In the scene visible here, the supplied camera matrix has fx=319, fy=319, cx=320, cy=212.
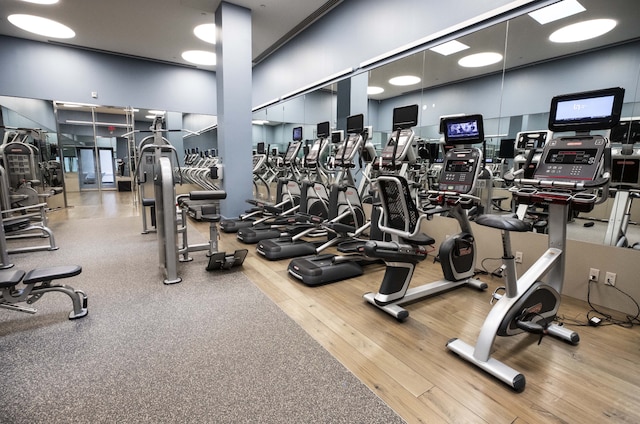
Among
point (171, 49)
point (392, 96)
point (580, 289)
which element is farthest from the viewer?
point (171, 49)

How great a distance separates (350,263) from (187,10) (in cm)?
600

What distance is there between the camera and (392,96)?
17.7 feet

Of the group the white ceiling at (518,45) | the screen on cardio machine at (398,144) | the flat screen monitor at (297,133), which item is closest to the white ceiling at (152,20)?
the flat screen monitor at (297,133)

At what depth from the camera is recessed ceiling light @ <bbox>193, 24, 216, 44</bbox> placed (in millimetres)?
6955

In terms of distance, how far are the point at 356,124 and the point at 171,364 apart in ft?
11.9

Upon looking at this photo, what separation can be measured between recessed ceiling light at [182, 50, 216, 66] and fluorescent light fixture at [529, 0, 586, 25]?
7.82m

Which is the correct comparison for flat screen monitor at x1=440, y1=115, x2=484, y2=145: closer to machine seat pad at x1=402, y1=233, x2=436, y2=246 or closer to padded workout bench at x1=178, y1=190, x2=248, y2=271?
machine seat pad at x1=402, y1=233, x2=436, y2=246

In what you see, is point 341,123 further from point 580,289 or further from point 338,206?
point 580,289

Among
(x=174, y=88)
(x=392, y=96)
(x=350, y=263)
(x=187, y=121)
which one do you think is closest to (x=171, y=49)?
(x=174, y=88)

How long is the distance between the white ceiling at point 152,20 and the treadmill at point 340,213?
3.24 metres

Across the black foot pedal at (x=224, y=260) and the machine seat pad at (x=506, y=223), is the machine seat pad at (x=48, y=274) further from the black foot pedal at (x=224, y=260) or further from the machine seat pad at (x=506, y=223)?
the machine seat pad at (x=506, y=223)

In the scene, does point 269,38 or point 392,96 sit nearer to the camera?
point 392,96

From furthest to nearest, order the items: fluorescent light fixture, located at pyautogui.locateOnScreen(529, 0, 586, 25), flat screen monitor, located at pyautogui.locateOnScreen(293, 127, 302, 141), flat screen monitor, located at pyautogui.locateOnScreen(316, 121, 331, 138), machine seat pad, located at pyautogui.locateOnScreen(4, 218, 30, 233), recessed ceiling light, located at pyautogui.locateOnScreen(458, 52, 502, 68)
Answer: flat screen monitor, located at pyautogui.locateOnScreen(293, 127, 302, 141), flat screen monitor, located at pyautogui.locateOnScreen(316, 121, 331, 138), machine seat pad, located at pyautogui.locateOnScreen(4, 218, 30, 233), recessed ceiling light, located at pyautogui.locateOnScreen(458, 52, 502, 68), fluorescent light fixture, located at pyautogui.locateOnScreen(529, 0, 586, 25)

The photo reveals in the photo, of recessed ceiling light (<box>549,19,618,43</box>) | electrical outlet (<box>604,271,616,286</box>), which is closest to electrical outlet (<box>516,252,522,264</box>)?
electrical outlet (<box>604,271,616,286</box>)
